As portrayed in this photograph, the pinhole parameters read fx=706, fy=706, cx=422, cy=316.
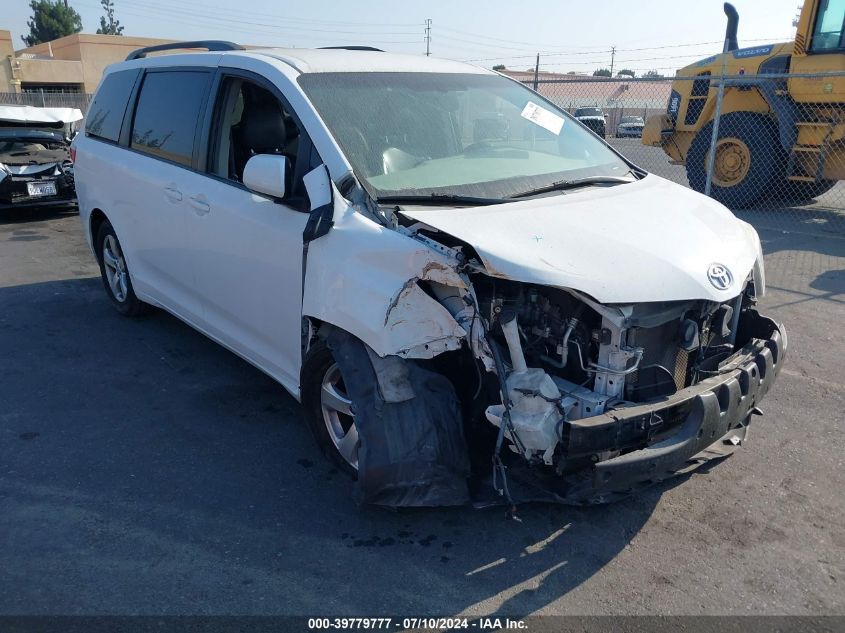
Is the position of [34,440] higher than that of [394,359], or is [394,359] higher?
[394,359]

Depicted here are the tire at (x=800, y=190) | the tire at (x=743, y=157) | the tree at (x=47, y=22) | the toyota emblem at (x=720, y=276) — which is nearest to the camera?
the toyota emblem at (x=720, y=276)

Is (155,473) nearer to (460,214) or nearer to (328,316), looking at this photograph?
(328,316)

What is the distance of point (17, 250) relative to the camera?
343 inches

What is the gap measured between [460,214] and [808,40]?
32.1 feet

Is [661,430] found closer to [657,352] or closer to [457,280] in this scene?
[657,352]

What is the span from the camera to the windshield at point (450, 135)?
3.49m

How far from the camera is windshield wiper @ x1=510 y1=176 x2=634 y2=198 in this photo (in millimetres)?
3561

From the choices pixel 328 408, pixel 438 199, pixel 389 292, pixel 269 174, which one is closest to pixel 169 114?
pixel 269 174

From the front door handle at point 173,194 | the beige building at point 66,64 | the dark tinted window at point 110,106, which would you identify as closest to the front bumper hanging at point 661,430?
the front door handle at point 173,194

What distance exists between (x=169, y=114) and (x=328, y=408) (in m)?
2.49

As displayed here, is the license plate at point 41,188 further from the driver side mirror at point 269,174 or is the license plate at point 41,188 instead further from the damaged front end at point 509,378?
the damaged front end at point 509,378

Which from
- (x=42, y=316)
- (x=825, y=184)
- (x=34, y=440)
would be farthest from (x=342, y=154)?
(x=825, y=184)

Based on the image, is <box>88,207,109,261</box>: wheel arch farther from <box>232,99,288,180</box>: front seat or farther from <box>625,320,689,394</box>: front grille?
<box>625,320,689,394</box>: front grille

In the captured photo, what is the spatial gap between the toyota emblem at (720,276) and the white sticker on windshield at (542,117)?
1696 mm
